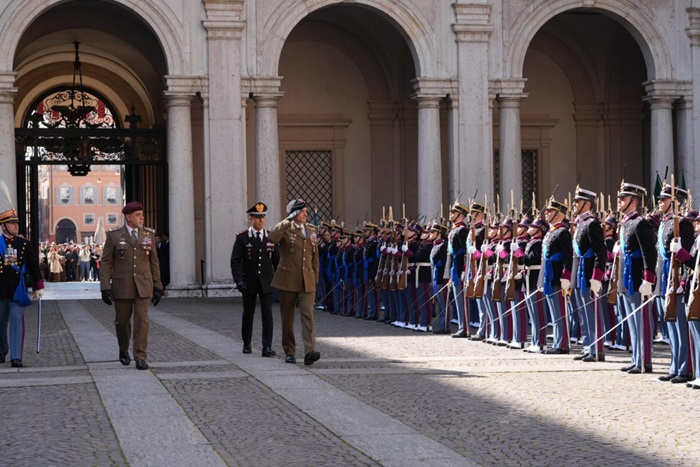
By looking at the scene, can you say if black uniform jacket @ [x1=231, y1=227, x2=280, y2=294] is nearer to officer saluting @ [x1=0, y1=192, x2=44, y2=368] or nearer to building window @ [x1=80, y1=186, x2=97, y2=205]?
officer saluting @ [x1=0, y1=192, x2=44, y2=368]

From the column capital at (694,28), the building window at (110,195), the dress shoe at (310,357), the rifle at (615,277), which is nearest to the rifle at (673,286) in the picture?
the rifle at (615,277)

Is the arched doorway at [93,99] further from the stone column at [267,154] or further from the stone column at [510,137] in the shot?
the stone column at [510,137]

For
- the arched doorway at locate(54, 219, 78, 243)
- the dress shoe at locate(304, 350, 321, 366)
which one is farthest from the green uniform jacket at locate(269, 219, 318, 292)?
the arched doorway at locate(54, 219, 78, 243)

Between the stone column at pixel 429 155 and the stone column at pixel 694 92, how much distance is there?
5.44 m

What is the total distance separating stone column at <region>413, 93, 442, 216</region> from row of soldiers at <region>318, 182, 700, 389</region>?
319 centimetres

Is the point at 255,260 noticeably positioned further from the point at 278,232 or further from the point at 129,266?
the point at 129,266

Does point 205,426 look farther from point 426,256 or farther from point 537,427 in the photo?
point 426,256

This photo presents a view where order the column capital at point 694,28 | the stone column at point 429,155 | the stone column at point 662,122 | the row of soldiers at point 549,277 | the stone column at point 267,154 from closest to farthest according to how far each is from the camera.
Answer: the row of soldiers at point 549,277 → the stone column at point 267,154 → the stone column at point 429,155 → the stone column at point 662,122 → the column capital at point 694,28

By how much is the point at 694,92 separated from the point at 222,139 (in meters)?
9.99

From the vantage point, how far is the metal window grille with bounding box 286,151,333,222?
30688 millimetres

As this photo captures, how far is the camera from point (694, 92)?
26562mm

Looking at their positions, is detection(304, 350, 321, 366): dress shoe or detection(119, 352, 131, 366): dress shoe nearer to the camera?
detection(304, 350, 321, 366): dress shoe

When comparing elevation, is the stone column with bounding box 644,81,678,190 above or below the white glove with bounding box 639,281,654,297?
above

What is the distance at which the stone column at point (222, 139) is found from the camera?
24578mm
